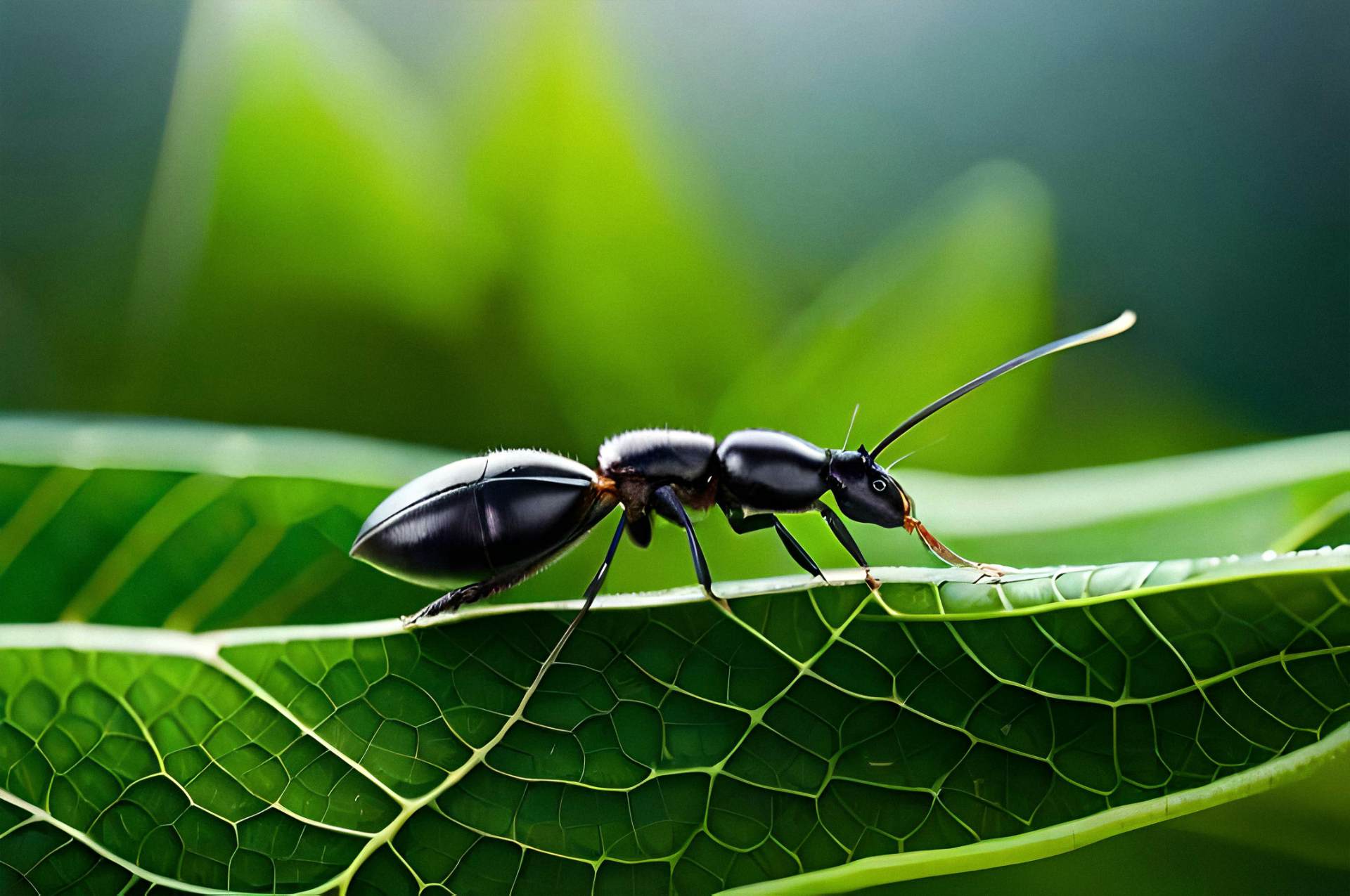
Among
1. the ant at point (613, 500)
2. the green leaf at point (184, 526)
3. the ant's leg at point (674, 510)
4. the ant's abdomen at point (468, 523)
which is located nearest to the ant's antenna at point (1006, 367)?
the ant at point (613, 500)

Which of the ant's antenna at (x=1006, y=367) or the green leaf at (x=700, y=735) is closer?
the green leaf at (x=700, y=735)

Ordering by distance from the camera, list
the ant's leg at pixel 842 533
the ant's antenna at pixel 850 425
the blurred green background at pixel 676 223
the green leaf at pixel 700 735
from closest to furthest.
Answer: the green leaf at pixel 700 735 < the ant's leg at pixel 842 533 < the ant's antenna at pixel 850 425 < the blurred green background at pixel 676 223

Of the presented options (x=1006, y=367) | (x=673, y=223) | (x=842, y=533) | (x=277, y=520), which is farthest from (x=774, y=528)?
(x=673, y=223)

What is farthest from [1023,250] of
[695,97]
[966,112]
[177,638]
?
[177,638]

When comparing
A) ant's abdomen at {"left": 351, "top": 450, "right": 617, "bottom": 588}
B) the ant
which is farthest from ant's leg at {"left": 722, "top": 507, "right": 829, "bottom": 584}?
ant's abdomen at {"left": 351, "top": 450, "right": 617, "bottom": 588}

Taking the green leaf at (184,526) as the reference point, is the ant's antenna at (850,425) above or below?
above

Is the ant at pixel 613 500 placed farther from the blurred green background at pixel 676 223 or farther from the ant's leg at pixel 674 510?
the blurred green background at pixel 676 223

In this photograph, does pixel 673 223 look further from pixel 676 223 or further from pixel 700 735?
pixel 700 735
